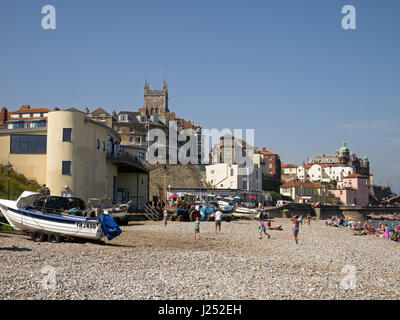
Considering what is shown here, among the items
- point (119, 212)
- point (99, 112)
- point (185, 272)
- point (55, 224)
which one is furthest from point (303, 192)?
point (185, 272)

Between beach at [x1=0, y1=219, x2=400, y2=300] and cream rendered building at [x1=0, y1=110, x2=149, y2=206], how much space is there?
14536mm

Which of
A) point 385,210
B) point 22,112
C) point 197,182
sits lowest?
point 385,210

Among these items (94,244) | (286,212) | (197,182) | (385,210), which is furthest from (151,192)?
(385,210)

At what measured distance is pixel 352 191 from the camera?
149 meters

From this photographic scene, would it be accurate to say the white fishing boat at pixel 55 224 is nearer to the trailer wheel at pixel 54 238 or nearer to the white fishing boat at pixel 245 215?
the trailer wheel at pixel 54 238

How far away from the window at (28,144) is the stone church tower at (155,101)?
107 meters

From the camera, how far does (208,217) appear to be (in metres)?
44.3

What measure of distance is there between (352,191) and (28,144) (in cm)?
13108

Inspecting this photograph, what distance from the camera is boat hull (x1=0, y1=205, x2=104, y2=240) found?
2206 cm

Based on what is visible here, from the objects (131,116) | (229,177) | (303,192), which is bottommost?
(303,192)

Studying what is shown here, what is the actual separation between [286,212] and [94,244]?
60809 mm

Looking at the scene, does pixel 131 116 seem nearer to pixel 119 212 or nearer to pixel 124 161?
pixel 124 161

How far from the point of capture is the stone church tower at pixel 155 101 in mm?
146625
